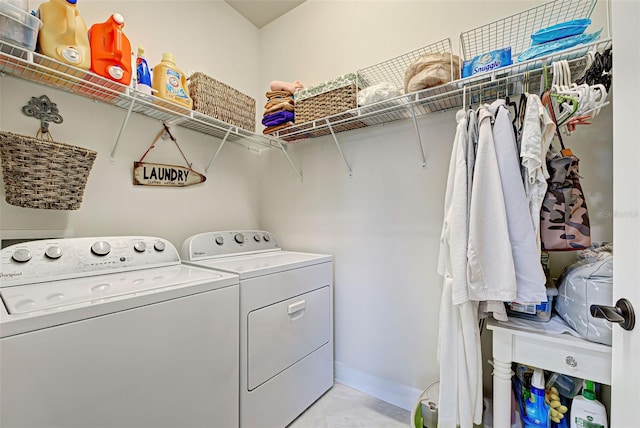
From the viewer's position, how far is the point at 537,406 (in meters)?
1.09

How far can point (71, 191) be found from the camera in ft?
3.94

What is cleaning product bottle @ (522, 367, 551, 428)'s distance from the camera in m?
1.07

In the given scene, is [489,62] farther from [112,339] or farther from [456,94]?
[112,339]

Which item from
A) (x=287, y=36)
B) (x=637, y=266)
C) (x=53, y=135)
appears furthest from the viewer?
(x=287, y=36)

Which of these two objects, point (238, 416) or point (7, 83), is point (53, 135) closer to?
point (7, 83)

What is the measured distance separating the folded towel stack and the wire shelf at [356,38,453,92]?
0.45 meters

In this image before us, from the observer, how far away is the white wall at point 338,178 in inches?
55.6

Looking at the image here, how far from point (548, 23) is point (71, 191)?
92.8 inches

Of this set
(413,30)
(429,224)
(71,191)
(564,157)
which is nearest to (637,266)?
(564,157)

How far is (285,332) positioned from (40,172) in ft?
4.25

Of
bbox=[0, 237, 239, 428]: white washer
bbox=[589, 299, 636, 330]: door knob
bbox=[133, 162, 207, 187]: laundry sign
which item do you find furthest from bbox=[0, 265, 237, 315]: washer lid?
bbox=[589, 299, 636, 330]: door knob

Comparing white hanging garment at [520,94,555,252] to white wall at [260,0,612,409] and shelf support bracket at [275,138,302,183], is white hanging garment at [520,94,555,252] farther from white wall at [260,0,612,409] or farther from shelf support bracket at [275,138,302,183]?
shelf support bracket at [275,138,302,183]

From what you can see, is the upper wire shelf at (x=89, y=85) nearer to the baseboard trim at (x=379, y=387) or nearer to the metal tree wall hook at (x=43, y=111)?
the metal tree wall hook at (x=43, y=111)

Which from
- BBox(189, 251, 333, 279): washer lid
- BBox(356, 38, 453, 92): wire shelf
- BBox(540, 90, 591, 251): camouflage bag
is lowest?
BBox(189, 251, 333, 279): washer lid
